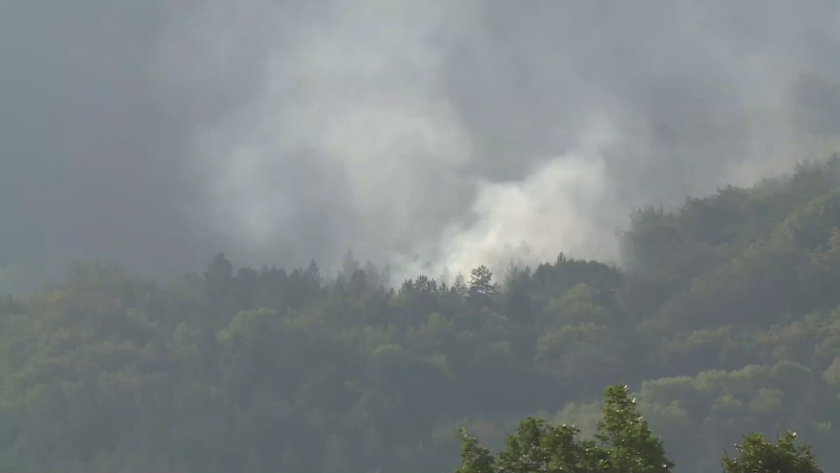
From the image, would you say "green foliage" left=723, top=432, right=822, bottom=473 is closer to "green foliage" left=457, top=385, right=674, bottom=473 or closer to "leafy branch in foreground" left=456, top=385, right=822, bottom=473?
"leafy branch in foreground" left=456, top=385, right=822, bottom=473

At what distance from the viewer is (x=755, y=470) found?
65500 mm

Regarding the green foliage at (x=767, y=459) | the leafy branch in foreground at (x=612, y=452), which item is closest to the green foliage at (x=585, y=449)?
the leafy branch in foreground at (x=612, y=452)

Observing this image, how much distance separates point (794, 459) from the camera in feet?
217

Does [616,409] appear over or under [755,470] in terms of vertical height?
over

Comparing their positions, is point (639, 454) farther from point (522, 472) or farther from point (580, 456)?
point (522, 472)

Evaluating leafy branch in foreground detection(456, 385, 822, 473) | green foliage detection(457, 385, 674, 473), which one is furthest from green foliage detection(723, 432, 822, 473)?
green foliage detection(457, 385, 674, 473)

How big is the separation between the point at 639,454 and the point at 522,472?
9945mm

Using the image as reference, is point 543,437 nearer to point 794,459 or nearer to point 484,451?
point 484,451

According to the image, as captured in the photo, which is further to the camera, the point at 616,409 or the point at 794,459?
the point at 616,409

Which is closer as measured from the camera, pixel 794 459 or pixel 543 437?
pixel 794 459

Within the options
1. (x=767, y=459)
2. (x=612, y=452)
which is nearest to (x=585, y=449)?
(x=612, y=452)

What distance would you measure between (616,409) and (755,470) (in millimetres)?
10771

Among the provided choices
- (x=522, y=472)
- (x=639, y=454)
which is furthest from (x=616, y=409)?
(x=522, y=472)

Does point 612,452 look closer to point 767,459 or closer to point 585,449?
point 585,449
